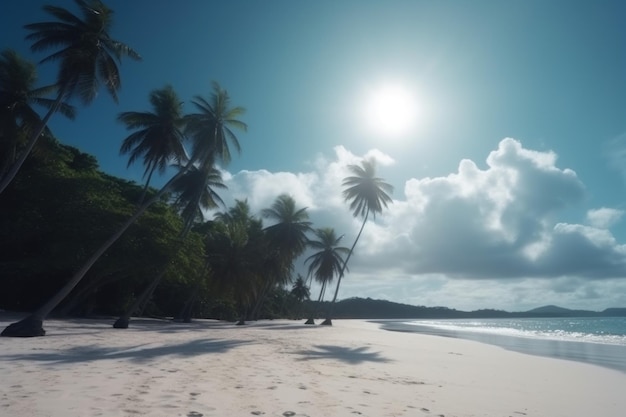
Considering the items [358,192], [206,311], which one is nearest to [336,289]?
[358,192]

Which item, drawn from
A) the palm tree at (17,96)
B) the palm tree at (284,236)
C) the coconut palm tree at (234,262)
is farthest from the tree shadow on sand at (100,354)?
the palm tree at (284,236)

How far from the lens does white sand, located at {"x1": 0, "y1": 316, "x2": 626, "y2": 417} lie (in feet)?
15.6

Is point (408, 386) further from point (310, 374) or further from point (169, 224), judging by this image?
point (169, 224)

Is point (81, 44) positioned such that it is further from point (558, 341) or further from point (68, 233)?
point (558, 341)

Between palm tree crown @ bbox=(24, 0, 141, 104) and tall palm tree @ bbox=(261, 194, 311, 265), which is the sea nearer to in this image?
tall palm tree @ bbox=(261, 194, 311, 265)

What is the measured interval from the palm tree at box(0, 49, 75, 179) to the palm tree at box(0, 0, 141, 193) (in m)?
5.31

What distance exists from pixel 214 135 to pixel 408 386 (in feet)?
58.4

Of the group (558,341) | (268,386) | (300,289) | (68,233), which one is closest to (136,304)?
(68,233)

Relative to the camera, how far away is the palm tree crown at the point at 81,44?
1575 cm

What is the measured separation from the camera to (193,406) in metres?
4.71

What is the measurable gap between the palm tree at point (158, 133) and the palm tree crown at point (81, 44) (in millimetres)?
4374

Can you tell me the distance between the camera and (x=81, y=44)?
1591 centimetres

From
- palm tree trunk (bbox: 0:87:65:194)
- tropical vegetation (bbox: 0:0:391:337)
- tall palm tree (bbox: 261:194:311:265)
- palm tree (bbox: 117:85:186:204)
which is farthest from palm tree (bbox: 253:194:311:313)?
palm tree trunk (bbox: 0:87:65:194)

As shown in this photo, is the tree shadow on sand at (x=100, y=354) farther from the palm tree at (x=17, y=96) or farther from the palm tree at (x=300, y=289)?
the palm tree at (x=300, y=289)
